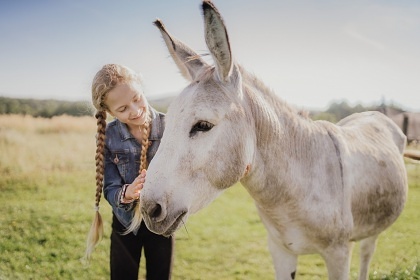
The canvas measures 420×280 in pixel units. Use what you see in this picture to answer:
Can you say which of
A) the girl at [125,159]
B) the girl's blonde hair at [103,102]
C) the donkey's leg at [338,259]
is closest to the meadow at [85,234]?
the girl at [125,159]

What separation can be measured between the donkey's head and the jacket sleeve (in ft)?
2.38

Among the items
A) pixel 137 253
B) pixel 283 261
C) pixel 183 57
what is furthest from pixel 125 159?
pixel 283 261

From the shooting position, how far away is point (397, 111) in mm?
13898

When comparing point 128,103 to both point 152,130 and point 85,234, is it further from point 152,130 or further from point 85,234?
point 85,234

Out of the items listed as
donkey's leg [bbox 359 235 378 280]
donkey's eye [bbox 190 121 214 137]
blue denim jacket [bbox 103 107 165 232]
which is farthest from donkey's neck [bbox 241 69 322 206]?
donkey's leg [bbox 359 235 378 280]

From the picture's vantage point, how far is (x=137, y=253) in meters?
2.76

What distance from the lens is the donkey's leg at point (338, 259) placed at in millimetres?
2459

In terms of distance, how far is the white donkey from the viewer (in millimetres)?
1653

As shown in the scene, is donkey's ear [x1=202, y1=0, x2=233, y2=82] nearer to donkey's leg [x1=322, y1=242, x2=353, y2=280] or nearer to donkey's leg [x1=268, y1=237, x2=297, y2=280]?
donkey's leg [x1=322, y1=242, x2=353, y2=280]

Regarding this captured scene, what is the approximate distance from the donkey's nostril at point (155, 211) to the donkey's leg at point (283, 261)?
1.71 meters

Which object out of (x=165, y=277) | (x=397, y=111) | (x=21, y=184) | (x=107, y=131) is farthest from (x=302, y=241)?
(x=397, y=111)

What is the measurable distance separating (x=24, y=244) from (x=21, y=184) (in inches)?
163

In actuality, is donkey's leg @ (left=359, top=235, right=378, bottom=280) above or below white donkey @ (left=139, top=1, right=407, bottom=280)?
below

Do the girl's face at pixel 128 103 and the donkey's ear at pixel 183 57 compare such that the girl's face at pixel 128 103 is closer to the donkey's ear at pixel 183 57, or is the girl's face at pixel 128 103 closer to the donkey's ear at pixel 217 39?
the donkey's ear at pixel 183 57
